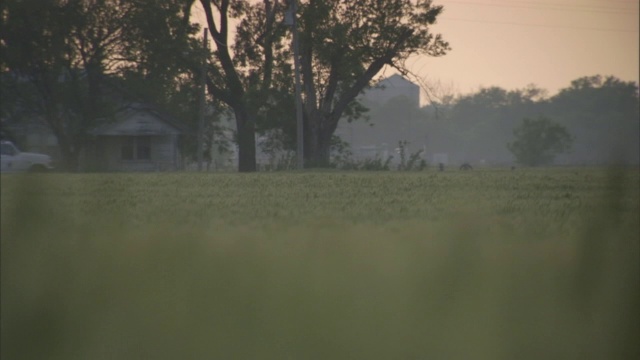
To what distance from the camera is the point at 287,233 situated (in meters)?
1.34

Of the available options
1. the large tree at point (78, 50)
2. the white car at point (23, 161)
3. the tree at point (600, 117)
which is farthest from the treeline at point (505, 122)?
the white car at point (23, 161)

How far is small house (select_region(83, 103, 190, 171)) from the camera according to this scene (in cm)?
135

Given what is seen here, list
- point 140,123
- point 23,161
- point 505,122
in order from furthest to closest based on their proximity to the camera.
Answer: point 505,122 < point 140,123 < point 23,161

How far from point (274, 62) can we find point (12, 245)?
1.76 ft

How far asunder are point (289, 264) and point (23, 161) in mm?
462

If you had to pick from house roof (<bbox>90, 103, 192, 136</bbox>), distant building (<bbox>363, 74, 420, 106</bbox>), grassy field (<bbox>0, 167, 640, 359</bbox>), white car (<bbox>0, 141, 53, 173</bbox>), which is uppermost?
distant building (<bbox>363, 74, 420, 106</bbox>)

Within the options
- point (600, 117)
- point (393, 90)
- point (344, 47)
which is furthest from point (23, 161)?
point (600, 117)

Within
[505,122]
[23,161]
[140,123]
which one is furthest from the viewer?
[505,122]

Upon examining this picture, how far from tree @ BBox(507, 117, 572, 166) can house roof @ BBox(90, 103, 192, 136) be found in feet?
1.98

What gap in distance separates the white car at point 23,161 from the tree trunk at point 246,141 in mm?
325

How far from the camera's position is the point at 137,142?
1.40 metres

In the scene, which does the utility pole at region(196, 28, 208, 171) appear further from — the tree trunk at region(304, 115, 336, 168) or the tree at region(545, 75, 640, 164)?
the tree at region(545, 75, 640, 164)

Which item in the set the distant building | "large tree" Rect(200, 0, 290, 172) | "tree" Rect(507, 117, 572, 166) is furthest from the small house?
"tree" Rect(507, 117, 572, 166)

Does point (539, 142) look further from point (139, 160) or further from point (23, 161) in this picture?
point (23, 161)
